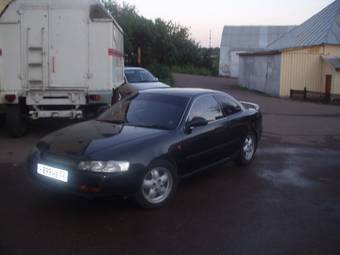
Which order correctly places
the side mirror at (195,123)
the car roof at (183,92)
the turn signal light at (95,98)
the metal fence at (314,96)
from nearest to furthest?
the side mirror at (195,123) < the car roof at (183,92) < the turn signal light at (95,98) < the metal fence at (314,96)

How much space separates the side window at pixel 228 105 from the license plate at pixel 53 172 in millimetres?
3109

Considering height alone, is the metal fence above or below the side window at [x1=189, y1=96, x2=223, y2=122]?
below

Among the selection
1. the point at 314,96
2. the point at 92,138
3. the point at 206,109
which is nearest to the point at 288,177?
the point at 206,109

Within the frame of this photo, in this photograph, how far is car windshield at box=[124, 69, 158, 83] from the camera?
60.2ft

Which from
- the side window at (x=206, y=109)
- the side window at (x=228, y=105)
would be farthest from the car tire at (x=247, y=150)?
the side window at (x=206, y=109)

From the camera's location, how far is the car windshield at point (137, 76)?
18.3 m

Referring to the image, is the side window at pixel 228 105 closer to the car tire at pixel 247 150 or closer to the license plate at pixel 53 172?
the car tire at pixel 247 150

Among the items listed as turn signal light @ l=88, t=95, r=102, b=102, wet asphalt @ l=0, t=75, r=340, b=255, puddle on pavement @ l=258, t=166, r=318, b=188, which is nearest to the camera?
wet asphalt @ l=0, t=75, r=340, b=255

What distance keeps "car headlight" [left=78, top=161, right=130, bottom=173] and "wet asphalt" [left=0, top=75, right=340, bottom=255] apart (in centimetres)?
58

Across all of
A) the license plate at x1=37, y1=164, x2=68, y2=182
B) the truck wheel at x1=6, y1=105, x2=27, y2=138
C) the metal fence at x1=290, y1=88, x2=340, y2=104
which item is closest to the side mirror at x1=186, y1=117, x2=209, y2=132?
the license plate at x1=37, y1=164, x2=68, y2=182

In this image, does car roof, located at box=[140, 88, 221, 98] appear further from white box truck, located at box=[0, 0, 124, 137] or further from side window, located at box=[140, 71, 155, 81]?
side window, located at box=[140, 71, 155, 81]

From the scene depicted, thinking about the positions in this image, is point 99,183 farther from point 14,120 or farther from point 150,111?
point 14,120

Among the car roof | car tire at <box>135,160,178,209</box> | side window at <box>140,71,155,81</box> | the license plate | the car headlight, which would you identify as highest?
side window at <box>140,71,155,81</box>

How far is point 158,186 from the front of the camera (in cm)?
598
